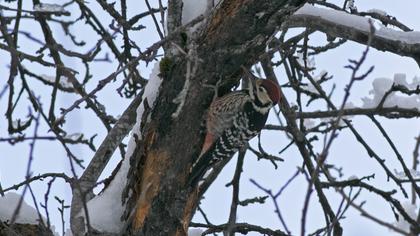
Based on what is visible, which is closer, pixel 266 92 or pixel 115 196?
pixel 115 196

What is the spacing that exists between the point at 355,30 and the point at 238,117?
121 centimetres

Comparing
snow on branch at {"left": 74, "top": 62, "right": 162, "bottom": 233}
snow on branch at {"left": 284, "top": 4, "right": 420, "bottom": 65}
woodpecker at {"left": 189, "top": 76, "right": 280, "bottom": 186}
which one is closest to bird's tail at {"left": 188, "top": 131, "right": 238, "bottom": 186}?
woodpecker at {"left": 189, "top": 76, "right": 280, "bottom": 186}

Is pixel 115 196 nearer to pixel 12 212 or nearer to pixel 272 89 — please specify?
pixel 12 212

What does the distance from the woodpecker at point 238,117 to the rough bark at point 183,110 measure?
0.36m

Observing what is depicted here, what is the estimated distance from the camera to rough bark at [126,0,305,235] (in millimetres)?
3156

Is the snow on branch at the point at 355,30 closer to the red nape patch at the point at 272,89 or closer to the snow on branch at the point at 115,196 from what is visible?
the red nape patch at the point at 272,89

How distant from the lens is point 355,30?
3672 mm

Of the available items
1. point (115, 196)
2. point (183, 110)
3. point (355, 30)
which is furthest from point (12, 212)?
point (355, 30)

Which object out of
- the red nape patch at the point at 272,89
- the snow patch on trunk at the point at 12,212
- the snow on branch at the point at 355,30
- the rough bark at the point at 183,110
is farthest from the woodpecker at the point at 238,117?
the snow patch on trunk at the point at 12,212

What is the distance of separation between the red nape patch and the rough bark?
1011mm

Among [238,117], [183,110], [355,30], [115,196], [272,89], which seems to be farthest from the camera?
[238,117]

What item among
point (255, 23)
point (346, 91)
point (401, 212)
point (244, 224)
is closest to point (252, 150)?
point (244, 224)

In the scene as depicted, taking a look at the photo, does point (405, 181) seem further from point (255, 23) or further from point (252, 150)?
point (255, 23)

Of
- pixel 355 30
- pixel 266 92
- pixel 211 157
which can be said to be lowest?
pixel 211 157
